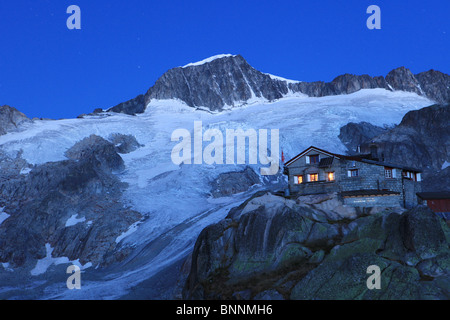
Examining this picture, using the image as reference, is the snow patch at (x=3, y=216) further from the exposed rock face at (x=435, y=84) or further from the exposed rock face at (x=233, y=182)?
the exposed rock face at (x=435, y=84)

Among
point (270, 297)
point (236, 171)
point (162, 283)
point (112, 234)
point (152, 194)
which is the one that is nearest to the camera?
point (270, 297)

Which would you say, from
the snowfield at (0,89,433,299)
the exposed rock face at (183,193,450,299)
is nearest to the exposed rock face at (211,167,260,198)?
the snowfield at (0,89,433,299)

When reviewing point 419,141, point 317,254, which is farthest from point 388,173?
point 419,141

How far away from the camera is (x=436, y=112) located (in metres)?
99.7

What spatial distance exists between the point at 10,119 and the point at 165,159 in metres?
54.2

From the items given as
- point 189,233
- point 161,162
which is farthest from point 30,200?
point 189,233

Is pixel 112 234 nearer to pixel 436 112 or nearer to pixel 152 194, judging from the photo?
pixel 152 194

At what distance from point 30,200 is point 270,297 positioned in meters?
66.8

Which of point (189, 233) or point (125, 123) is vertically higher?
point (125, 123)

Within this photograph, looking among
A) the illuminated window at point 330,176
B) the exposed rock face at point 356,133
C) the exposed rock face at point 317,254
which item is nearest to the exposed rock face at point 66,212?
the exposed rock face at point 317,254

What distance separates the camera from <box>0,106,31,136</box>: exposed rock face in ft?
369

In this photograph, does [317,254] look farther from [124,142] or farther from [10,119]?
[10,119]

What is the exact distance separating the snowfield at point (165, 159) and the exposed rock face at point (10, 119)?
378 cm

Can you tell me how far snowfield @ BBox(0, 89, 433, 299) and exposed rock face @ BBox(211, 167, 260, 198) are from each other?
1857 millimetres
